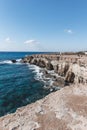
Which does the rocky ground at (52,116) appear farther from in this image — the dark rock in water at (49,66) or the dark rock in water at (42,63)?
the dark rock in water at (42,63)

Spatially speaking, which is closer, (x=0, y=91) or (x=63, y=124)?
(x=63, y=124)

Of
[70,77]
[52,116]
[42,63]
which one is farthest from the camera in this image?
[42,63]

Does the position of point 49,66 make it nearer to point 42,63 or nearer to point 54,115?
point 42,63

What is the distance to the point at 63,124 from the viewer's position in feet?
34.0

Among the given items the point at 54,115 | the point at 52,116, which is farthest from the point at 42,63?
the point at 52,116

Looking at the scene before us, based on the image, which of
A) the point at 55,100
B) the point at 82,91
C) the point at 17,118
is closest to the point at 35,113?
the point at 17,118

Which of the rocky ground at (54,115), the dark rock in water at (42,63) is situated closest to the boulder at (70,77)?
the rocky ground at (54,115)

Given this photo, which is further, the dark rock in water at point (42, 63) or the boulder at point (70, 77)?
the dark rock in water at point (42, 63)

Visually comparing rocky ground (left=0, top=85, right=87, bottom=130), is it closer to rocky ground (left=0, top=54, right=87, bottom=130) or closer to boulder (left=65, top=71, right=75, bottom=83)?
rocky ground (left=0, top=54, right=87, bottom=130)

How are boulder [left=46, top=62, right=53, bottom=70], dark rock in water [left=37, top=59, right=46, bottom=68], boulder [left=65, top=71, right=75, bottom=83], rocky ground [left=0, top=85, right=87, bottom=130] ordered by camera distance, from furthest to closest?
dark rock in water [left=37, top=59, right=46, bottom=68] → boulder [left=46, top=62, right=53, bottom=70] → boulder [left=65, top=71, right=75, bottom=83] → rocky ground [left=0, top=85, right=87, bottom=130]

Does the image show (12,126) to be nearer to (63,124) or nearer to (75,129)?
(63,124)

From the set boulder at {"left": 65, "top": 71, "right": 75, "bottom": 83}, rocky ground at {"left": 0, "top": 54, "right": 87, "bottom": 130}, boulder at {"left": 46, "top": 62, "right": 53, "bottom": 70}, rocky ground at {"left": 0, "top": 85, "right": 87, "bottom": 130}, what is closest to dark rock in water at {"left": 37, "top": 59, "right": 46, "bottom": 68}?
boulder at {"left": 46, "top": 62, "right": 53, "bottom": 70}

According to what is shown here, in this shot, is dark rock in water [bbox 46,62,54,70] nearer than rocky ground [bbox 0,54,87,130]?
No

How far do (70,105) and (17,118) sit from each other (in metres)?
4.67
